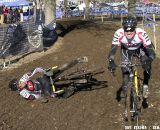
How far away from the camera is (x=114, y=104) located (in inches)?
421

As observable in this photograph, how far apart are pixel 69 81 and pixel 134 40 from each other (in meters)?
3.38

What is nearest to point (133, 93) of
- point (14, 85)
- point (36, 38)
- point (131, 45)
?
point (131, 45)

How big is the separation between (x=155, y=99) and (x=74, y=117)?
7.95 ft

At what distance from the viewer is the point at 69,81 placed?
12.3 meters

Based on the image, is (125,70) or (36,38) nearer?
(125,70)

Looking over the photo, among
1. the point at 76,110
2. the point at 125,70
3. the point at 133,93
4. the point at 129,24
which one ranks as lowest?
A: the point at 76,110

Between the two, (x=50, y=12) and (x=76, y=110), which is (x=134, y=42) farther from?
(x=50, y=12)

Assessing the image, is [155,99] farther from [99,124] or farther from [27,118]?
[27,118]

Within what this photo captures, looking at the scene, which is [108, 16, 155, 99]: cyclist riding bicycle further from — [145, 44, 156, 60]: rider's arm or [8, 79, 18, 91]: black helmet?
[8, 79, 18, 91]: black helmet

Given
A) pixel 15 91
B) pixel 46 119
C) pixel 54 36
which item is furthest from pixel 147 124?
pixel 54 36

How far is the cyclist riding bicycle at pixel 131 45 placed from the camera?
914 cm

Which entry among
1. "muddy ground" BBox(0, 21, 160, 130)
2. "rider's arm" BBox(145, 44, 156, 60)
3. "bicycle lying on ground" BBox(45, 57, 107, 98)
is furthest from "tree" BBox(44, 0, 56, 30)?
"rider's arm" BBox(145, 44, 156, 60)

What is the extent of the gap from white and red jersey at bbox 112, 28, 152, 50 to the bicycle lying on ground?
8.45 ft

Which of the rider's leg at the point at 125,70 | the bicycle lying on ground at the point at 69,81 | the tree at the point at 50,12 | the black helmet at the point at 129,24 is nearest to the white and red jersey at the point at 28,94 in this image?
the bicycle lying on ground at the point at 69,81
